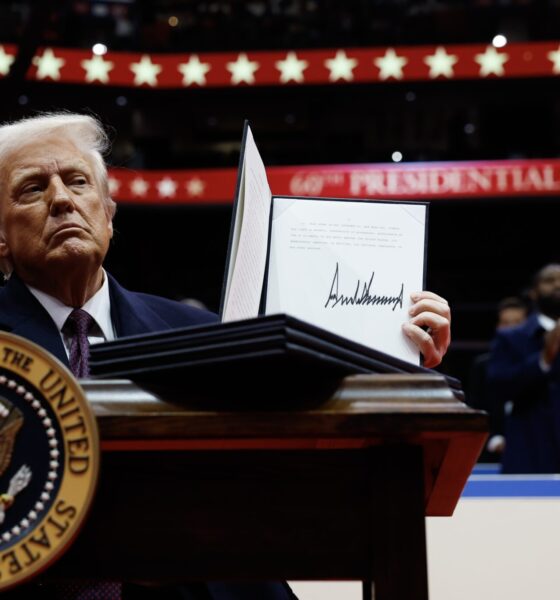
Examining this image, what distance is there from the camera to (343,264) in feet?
3.28

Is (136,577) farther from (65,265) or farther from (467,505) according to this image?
(467,505)

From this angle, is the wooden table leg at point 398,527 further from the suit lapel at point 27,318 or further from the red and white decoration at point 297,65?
the red and white decoration at point 297,65

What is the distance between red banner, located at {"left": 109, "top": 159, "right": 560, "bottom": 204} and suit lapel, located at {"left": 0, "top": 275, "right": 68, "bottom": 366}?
7575 mm

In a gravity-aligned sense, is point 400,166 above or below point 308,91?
below

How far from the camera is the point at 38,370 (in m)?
0.58

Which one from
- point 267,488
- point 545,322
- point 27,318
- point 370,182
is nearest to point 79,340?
point 27,318

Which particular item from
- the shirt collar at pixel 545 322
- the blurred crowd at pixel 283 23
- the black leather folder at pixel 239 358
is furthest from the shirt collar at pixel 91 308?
Result: the blurred crowd at pixel 283 23

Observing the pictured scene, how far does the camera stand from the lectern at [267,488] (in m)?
0.60

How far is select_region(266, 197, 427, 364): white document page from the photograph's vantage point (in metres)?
0.99

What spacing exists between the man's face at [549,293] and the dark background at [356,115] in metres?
6.66

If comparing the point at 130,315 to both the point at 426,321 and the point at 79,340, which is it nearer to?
the point at 79,340

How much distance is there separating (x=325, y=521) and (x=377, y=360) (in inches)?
4.8

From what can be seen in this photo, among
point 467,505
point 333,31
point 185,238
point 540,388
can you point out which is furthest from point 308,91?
point 467,505

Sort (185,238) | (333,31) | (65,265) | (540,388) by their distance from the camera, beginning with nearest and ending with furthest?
(65,265) < (540,388) < (333,31) < (185,238)
